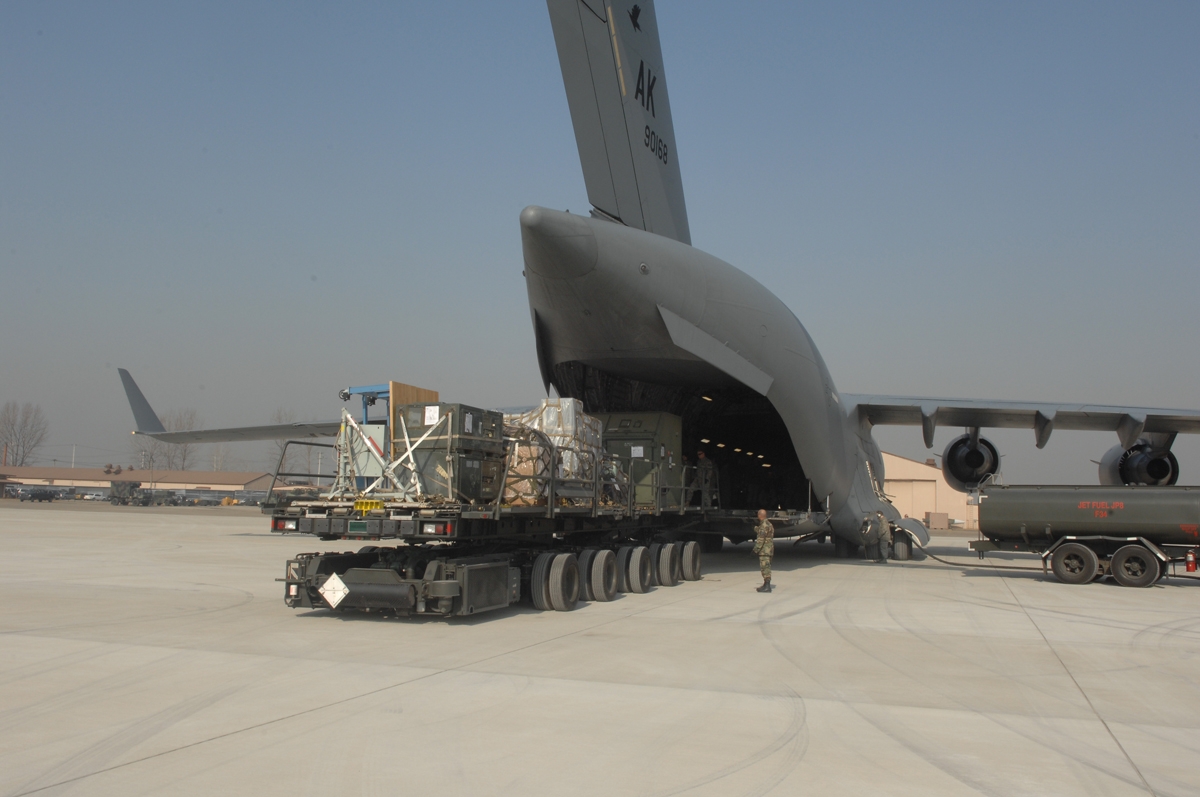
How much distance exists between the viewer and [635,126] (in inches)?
567

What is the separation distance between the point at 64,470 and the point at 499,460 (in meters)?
122

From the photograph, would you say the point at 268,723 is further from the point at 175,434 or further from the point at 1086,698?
the point at 175,434

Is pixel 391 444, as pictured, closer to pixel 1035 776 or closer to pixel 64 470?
pixel 1035 776

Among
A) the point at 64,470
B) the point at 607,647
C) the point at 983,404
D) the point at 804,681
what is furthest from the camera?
the point at 64,470

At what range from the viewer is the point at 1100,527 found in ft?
49.9

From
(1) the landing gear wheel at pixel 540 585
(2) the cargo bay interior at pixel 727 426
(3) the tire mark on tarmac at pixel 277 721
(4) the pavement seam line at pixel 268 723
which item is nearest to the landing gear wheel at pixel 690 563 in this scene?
(2) the cargo bay interior at pixel 727 426

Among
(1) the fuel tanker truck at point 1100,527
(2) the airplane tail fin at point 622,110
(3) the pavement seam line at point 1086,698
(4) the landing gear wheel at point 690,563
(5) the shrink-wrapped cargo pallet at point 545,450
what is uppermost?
(2) the airplane tail fin at point 622,110

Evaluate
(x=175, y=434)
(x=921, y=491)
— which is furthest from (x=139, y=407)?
(x=921, y=491)

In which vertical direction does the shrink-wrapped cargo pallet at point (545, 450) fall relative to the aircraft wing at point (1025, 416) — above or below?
below

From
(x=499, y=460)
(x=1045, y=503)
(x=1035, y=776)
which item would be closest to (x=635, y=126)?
(x=499, y=460)

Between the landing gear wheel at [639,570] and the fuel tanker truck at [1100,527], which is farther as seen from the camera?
the fuel tanker truck at [1100,527]

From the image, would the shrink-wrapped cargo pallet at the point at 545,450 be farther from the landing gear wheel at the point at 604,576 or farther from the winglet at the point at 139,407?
the winglet at the point at 139,407

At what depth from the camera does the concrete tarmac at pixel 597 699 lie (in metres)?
4.60

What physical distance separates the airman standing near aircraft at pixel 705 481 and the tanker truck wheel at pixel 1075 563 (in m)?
6.36
